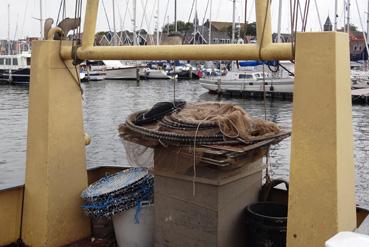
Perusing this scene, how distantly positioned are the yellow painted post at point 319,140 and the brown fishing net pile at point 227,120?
864 millimetres

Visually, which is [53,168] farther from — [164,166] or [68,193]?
[164,166]

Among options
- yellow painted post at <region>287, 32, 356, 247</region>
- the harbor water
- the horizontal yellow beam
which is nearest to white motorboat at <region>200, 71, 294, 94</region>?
the harbor water

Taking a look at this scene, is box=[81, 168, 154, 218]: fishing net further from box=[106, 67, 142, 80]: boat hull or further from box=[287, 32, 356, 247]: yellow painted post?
box=[106, 67, 142, 80]: boat hull

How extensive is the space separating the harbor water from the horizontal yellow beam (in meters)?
1.14

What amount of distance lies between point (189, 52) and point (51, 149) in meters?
1.87

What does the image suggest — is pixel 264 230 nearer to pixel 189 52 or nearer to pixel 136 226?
pixel 136 226

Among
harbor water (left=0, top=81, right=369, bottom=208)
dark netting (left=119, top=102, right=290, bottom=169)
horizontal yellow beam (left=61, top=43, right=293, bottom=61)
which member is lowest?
harbor water (left=0, top=81, right=369, bottom=208)

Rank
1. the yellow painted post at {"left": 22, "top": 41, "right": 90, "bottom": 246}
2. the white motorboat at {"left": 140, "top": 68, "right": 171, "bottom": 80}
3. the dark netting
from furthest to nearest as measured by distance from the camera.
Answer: the white motorboat at {"left": 140, "top": 68, "right": 171, "bottom": 80}, the yellow painted post at {"left": 22, "top": 41, "right": 90, "bottom": 246}, the dark netting

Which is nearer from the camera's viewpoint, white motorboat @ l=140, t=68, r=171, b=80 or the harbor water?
the harbor water

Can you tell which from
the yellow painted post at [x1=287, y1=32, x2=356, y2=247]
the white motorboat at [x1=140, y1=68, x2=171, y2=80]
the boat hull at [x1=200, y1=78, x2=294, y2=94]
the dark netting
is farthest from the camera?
the white motorboat at [x1=140, y1=68, x2=171, y2=80]

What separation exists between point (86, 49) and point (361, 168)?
Answer: 2050 cm

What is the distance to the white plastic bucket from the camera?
5051 mm

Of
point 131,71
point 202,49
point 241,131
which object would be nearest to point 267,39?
point 202,49

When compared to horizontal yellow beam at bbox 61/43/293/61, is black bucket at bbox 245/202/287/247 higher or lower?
lower
